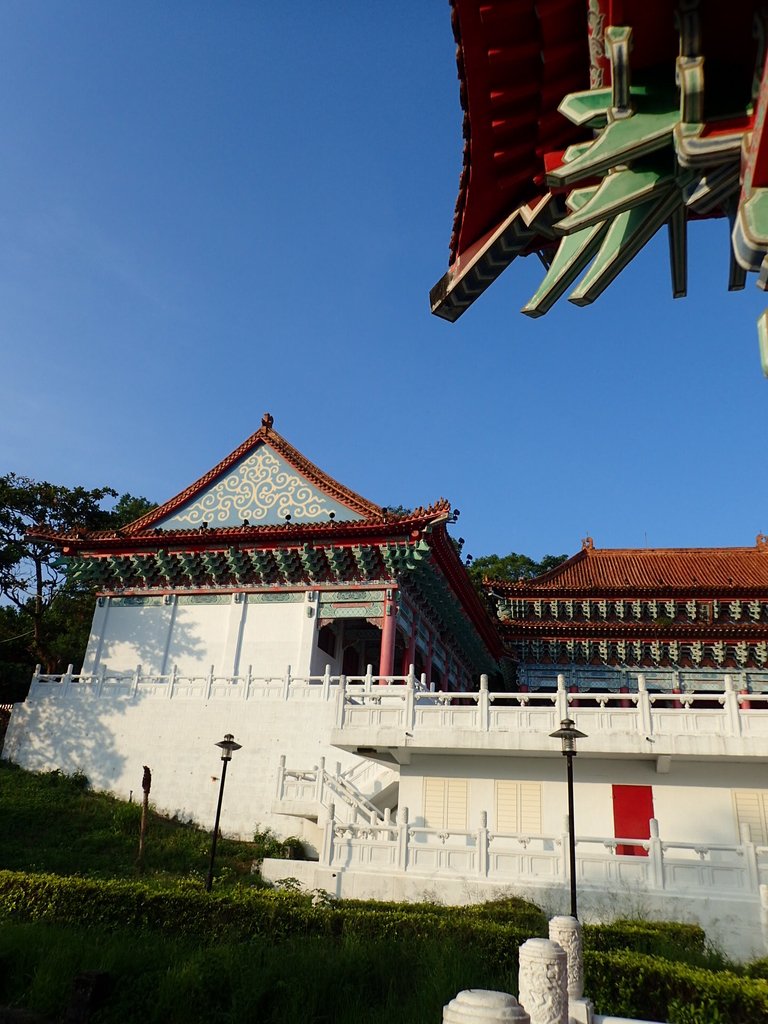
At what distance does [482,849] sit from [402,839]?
53.9 inches

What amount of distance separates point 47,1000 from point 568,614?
82.1ft

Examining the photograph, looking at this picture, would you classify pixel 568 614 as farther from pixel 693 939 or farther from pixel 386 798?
pixel 693 939

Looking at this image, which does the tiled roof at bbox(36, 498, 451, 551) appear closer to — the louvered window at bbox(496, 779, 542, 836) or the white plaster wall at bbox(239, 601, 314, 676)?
the white plaster wall at bbox(239, 601, 314, 676)

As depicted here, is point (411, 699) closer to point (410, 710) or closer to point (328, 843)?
point (410, 710)

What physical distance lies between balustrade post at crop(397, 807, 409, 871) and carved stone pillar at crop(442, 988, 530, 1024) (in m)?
9.25

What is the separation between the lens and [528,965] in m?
5.30

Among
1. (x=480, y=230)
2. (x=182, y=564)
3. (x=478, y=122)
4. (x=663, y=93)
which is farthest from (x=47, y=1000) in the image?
(x=182, y=564)

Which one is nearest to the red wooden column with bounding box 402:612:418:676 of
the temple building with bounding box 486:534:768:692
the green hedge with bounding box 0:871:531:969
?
the temple building with bounding box 486:534:768:692

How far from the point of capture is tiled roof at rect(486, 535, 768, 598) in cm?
2952

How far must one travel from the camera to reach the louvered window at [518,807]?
1463 centimetres

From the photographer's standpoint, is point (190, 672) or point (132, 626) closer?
point (190, 672)

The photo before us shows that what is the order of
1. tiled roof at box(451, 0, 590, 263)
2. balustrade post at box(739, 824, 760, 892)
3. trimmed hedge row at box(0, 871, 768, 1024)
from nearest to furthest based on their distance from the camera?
tiled roof at box(451, 0, 590, 263) → trimmed hedge row at box(0, 871, 768, 1024) → balustrade post at box(739, 824, 760, 892)

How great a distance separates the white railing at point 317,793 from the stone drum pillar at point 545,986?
10.2 metres

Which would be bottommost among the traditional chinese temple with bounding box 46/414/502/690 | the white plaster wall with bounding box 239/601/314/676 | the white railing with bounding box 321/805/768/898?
the white railing with bounding box 321/805/768/898
